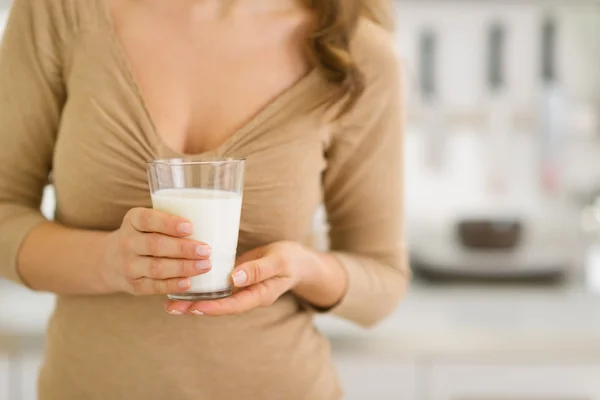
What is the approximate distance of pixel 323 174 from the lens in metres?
0.92

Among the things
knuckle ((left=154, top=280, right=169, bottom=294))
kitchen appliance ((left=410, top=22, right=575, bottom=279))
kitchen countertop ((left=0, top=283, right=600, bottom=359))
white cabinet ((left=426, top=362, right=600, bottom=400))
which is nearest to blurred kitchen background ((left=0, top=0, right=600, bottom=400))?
kitchen appliance ((left=410, top=22, right=575, bottom=279))

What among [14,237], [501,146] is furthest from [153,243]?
[501,146]

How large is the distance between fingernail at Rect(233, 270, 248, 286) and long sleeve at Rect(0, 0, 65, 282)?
10.6 inches

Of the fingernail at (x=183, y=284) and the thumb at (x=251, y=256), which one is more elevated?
the fingernail at (x=183, y=284)

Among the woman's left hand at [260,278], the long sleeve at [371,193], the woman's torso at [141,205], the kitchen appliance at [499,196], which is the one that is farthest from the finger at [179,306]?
the kitchen appliance at [499,196]

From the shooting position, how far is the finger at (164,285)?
24.7 inches

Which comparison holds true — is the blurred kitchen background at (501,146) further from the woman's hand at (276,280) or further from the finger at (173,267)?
the finger at (173,267)

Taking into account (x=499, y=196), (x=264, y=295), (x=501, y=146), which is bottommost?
(x=499, y=196)

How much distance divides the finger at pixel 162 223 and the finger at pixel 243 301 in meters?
0.08

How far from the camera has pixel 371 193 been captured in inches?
36.0

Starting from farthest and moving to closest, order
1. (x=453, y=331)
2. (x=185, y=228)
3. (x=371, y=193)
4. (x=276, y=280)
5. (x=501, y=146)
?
1. (x=501, y=146)
2. (x=453, y=331)
3. (x=371, y=193)
4. (x=276, y=280)
5. (x=185, y=228)

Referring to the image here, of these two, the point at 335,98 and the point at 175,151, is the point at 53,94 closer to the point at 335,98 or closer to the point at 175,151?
the point at 175,151

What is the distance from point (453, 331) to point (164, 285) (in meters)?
0.95

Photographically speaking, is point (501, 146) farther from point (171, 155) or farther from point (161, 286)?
point (161, 286)
